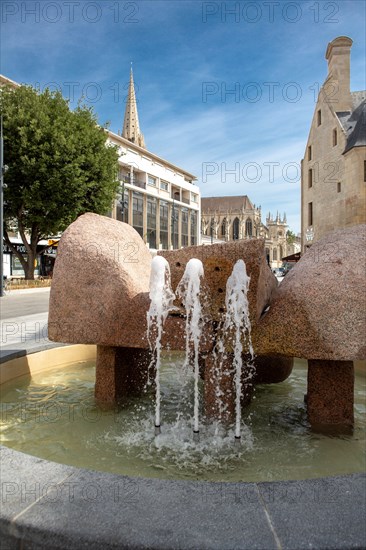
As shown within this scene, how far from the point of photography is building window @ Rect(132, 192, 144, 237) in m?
54.4

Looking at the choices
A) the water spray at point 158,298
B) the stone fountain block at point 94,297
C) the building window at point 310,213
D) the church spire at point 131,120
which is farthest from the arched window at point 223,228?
the water spray at point 158,298

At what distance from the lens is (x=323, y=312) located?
3449 mm

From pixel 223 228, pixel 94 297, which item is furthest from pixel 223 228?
pixel 94 297

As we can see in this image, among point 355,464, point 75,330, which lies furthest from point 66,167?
point 355,464

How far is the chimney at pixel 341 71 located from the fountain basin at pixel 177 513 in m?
34.2

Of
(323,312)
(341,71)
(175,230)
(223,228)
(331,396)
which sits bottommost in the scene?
(331,396)

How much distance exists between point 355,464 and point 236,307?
152 cm

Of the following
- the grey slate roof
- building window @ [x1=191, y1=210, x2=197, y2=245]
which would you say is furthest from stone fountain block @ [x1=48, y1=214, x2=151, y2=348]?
building window @ [x1=191, y1=210, x2=197, y2=245]

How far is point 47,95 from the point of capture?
81.7 ft

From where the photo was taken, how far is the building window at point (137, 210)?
5438 centimetres

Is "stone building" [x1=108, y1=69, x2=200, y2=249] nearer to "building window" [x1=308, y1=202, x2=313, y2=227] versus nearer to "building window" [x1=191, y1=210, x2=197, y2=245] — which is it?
"building window" [x1=191, y1=210, x2=197, y2=245]

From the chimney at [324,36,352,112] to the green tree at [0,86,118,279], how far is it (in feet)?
61.7

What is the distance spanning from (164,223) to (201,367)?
193 feet

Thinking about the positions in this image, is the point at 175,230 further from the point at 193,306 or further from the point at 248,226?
the point at 193,306
